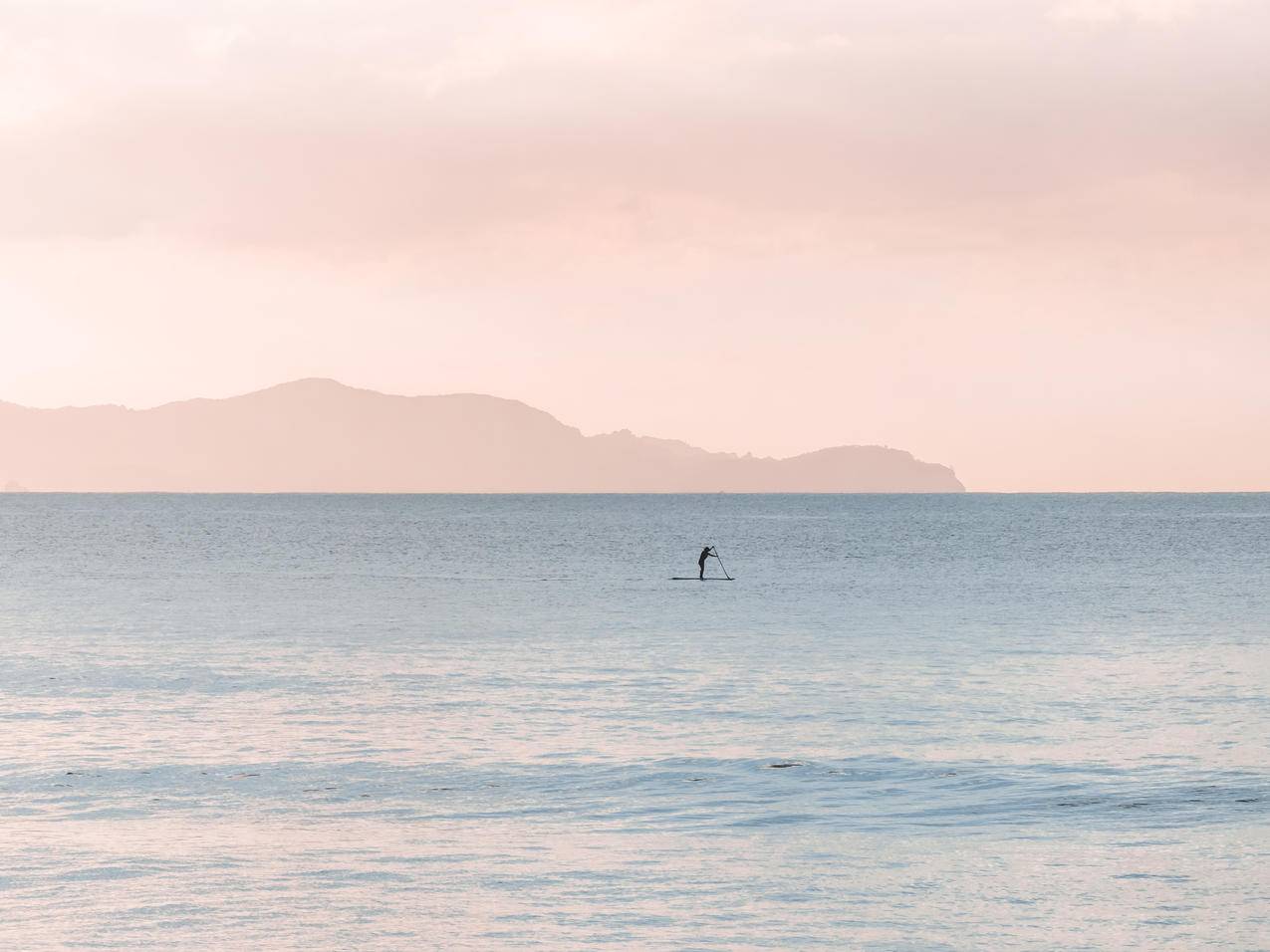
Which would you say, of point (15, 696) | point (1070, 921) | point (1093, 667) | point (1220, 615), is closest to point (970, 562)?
point (1220, 615)

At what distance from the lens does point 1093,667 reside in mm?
42406

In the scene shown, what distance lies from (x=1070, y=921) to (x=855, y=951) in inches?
111

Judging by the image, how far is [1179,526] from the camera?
186250mm

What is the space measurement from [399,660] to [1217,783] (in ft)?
81.9

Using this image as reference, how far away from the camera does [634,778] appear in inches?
997

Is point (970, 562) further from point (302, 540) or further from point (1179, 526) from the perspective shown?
point (1179, 526)

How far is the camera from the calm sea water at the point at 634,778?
17312mm

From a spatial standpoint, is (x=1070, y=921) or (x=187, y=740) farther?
(x=187, y=740)

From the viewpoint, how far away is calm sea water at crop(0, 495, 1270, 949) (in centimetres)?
1731

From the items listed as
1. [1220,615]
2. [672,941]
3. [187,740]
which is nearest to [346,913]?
[672,941]

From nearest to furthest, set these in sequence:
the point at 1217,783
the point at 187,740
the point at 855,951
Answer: the point at 855,951 < the point at 1217,783 < the point at 187,740

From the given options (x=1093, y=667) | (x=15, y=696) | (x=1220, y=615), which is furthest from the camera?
(x=1220, y=615)

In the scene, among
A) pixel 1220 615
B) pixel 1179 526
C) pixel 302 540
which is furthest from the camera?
pixel 1179 526

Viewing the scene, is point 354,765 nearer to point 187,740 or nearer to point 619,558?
point 187,740
